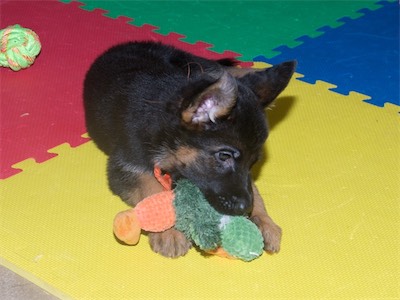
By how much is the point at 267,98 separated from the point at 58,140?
162 cm

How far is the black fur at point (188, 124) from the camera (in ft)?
9.98

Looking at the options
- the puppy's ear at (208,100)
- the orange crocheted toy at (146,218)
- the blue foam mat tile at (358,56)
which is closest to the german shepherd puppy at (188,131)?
the puppy's ear at (208,100)

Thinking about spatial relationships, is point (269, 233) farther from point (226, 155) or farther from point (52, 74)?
point (52, 74)

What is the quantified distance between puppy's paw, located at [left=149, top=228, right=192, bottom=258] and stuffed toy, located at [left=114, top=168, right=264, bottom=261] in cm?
4

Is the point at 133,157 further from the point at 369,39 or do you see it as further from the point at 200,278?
the point at 369,39

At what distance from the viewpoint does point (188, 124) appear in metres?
3.09

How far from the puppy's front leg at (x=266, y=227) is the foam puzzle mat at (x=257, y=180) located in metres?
0.05

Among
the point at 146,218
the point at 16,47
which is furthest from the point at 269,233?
the point at 16,47

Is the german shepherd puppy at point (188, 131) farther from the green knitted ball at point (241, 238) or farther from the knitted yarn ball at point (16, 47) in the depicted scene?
the knitted yarn ball at point (16, 47)

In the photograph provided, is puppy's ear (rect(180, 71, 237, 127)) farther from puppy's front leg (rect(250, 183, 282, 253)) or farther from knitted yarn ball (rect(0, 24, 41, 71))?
knitted yarn ball (rect(0, 24, 41, 71))

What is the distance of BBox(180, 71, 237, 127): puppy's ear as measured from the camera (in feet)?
9.18

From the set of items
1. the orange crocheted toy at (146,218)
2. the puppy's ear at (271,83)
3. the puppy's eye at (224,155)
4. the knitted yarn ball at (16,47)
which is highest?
the puppy's ear at (271,83)

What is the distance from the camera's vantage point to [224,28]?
6145 mm

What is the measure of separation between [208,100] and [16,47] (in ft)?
8.52
